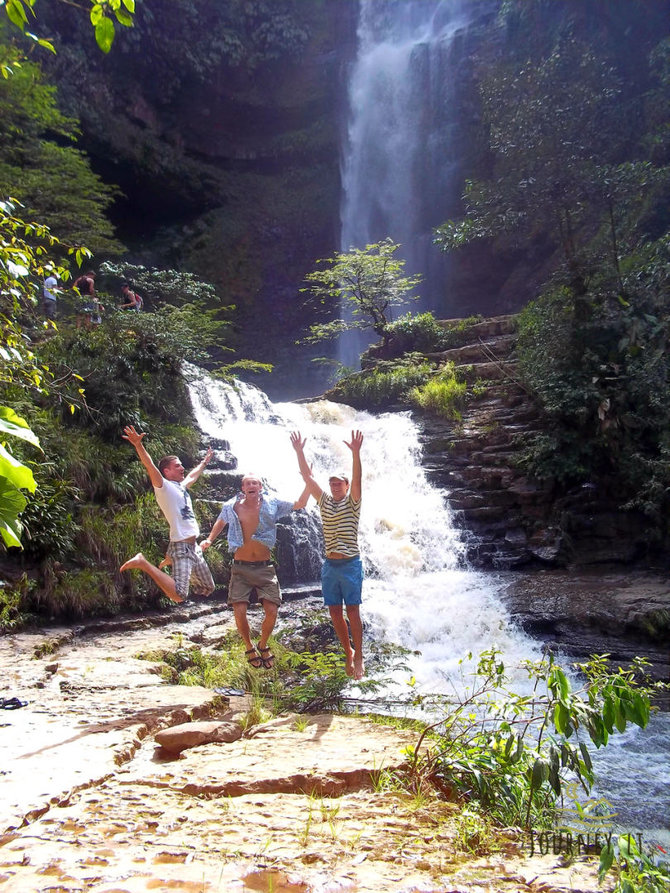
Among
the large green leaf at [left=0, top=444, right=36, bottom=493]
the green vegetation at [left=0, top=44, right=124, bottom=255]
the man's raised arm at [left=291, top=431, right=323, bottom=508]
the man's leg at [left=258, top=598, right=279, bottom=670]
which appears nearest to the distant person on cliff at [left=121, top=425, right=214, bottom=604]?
the man's leg at [left=258, top=598, right=279, bottom=670]

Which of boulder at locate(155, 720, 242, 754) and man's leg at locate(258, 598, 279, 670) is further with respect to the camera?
man's leg at locate(258, 598, 279, 670)

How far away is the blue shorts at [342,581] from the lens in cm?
492

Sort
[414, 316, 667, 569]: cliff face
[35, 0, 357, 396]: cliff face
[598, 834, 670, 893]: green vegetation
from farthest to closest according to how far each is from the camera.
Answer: [35, 0, 357, 396]: cliff face, [414, 316, 667, 569]: cliff face, [598, 834, 670, 893]: green vegetation

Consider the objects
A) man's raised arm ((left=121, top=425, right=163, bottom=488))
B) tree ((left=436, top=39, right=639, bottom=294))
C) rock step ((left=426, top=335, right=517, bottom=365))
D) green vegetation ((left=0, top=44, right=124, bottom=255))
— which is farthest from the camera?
rock step ((left=426, top=335, right=517, bottom=365))

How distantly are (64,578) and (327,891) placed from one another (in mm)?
6403

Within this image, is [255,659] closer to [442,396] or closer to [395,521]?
[395,521]

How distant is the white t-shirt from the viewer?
4.98 m

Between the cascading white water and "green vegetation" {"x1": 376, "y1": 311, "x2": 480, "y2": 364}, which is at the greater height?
"green vegetation" {"x1": 376, "y1": 311, "x2": 480, "y2": 364}

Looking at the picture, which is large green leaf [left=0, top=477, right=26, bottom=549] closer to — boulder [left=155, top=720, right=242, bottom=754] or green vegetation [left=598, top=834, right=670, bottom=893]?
green vegetation [left=598, top=834, right=670, bottom=893]

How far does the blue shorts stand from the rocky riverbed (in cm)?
93

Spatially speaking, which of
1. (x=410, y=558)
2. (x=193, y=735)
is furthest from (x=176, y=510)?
(x=410, y=558)

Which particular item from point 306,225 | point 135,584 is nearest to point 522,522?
point 135,584

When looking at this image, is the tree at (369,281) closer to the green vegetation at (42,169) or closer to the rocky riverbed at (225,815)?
the green vegetation at (42,169)

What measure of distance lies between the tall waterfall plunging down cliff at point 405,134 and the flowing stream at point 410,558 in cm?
1244
